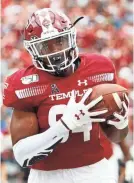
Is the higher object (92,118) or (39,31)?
(39,31)

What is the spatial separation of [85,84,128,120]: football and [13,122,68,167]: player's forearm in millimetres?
150

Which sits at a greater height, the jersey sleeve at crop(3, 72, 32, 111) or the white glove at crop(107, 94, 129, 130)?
the jersey sleeve at crop(3, 72, 32, 111)

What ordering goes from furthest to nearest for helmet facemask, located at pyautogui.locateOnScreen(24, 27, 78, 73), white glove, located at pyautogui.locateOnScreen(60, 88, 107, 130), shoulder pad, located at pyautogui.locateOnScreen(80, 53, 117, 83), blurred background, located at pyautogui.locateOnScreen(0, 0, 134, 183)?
blurred background, located at pyautogui.locateOnScreen(0, 0, 134, 183) < shoulder pad, located at pyautogui.locateOnScreen(80, 53, 117, 83) < helmet facemask, located at pyautogui.locateOnScreen(24, 27, 78, 73) < white glove, located at pyautogui.locateOnScreen(60, 88, 107, 130)

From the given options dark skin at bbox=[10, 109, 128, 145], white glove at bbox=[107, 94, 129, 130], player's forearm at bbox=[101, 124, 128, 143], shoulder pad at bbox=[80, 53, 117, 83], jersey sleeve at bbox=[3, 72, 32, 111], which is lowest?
player's forearm at bbox=[101, 124, 128, 143]

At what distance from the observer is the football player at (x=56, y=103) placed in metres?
1.86

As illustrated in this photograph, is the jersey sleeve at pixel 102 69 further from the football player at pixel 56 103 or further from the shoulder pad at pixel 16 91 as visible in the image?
the shoulder pad at pixel 16 91

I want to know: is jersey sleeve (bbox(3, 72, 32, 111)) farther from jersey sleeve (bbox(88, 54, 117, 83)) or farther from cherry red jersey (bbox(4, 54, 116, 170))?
jersey sleeve (bbox(88, 54, 117, 83))

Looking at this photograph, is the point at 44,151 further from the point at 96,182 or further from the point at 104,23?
the point at 104,23

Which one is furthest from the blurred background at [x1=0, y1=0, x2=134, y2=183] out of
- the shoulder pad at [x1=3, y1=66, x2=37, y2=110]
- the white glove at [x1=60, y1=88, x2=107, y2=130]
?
the white glove at [x1=60, y1=88, x2=107, y2=130]

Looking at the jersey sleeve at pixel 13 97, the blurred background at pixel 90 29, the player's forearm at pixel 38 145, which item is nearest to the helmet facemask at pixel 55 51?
the jersey sleeve at pixel 13 97

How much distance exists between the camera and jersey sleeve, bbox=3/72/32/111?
191cm

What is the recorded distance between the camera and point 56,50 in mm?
1850

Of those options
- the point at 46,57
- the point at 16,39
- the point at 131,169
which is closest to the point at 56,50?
the point at 46,57

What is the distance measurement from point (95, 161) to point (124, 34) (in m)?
3.01
